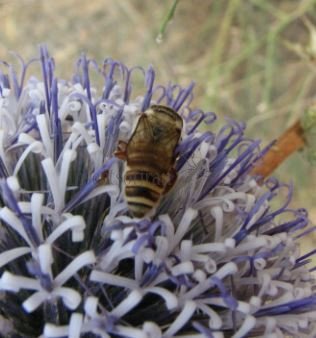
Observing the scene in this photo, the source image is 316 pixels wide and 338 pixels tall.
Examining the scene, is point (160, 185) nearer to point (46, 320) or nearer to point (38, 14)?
point (46, 320)

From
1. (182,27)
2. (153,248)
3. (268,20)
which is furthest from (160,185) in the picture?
(182,27)

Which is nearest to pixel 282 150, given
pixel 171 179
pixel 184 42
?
pixel 171 179

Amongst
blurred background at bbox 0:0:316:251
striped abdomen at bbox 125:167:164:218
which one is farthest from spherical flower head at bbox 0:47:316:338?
blurred background at bbox 0:0:316:251

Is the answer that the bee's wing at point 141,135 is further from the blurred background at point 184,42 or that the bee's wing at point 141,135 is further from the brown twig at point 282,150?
the blurred background at point 184,42

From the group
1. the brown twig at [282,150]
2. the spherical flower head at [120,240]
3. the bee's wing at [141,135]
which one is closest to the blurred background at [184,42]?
the brown twig at [282,150]

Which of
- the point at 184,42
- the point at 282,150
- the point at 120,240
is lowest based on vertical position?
the point at 120,240

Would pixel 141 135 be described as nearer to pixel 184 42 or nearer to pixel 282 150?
pixel 282 150

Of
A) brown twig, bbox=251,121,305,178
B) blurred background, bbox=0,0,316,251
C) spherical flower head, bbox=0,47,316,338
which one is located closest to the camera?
spherical flower head, bbox=0,47,316,338

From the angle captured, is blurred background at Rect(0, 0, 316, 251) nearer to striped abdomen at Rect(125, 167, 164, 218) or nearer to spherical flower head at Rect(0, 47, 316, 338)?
spherical flower head at Rect(0, 47, 316, 338)
